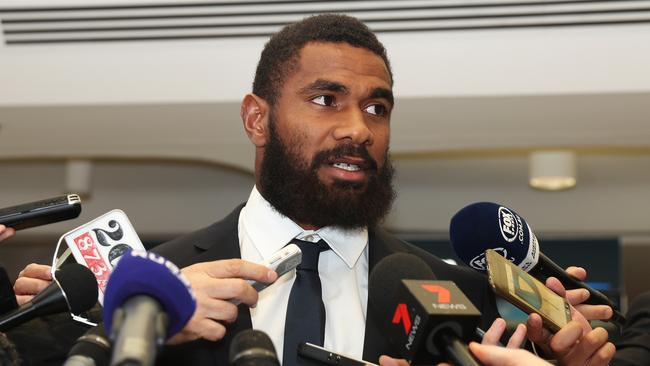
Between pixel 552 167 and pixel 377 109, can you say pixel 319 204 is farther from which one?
pixel 552 167

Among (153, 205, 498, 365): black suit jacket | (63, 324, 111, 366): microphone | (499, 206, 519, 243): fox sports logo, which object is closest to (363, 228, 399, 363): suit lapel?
(153, 205, 498, 365): black suit jacket

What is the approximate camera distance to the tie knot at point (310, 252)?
231 cm

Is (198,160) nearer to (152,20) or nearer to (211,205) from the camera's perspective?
(211,205)

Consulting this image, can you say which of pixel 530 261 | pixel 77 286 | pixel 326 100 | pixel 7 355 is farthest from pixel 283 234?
pixel 7 355

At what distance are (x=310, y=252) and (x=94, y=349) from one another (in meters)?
0.93

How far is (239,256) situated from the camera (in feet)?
7.78

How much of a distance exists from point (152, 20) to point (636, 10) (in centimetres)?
287

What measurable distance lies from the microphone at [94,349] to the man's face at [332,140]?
0.96m

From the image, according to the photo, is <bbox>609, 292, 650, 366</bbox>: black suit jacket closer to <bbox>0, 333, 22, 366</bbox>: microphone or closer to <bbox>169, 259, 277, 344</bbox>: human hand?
<bbox>169, 259, 277, 344</bbox>: human hand

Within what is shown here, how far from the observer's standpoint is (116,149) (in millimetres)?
7555

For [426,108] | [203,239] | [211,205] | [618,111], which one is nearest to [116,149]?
[211,205]

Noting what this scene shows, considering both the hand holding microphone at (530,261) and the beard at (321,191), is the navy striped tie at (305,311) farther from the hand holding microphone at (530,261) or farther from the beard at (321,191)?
the hand holding microphone at (530,261)

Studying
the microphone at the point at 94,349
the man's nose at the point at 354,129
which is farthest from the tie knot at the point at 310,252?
the microphone at the point at 94,349

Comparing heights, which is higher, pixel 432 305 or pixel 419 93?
pixel 432 305
